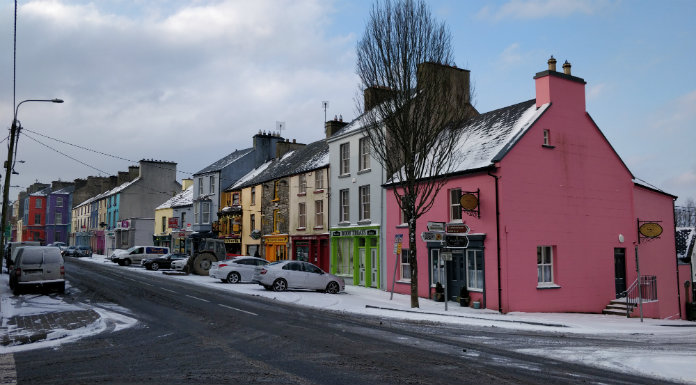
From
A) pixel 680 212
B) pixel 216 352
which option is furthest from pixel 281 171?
pixel 680 212

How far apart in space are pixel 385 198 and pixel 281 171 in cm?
1399

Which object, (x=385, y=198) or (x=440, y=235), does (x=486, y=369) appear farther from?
(x=385, y=198)

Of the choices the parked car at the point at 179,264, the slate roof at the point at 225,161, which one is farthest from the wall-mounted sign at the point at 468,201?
the slate roof at the point at 225,161

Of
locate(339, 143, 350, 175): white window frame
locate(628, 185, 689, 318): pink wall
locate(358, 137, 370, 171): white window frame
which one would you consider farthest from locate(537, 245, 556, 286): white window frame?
locate(339, 143, 350, 175): white window frame

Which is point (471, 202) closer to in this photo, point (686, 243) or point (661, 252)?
point (661, 252)

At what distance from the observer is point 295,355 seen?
10.1m

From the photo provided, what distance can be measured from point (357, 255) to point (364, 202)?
10.1 ft

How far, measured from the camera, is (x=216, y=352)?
1034 centimetres

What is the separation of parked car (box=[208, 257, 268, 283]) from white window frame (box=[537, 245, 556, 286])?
48.4 feet

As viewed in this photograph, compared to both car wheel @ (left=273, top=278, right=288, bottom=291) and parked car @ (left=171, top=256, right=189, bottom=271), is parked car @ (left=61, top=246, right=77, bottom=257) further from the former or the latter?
car wheel @ (left=273, top=278, right=288, bottom=291)

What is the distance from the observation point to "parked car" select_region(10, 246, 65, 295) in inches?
840

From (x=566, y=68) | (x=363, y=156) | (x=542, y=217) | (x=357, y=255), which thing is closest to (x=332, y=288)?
(x=357, y=255)

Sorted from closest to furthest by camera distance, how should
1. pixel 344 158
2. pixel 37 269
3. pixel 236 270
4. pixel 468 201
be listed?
pixel 37 269
pixel 468 201
pixel 236 270
pixel 344 158

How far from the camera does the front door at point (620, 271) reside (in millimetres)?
24469
